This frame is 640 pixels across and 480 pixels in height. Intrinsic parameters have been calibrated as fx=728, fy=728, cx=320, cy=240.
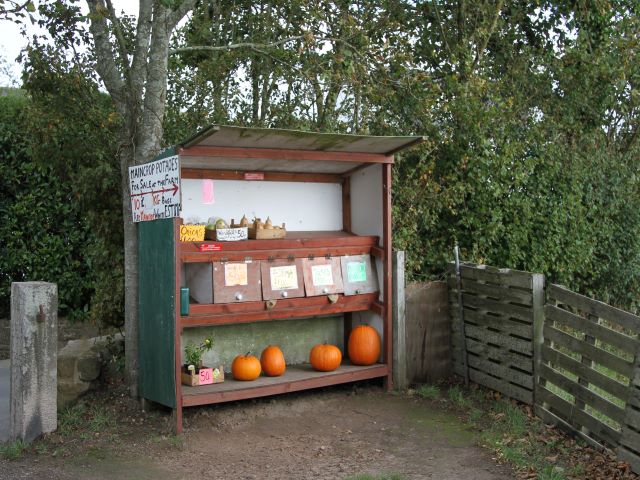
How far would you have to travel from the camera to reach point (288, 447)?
5.92 metres

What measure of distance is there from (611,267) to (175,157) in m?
8.11

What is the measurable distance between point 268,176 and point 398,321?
201 cm

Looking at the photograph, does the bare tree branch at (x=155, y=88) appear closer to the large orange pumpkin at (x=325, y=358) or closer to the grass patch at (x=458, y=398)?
the large orange pumpkin at (x=325, y=358)

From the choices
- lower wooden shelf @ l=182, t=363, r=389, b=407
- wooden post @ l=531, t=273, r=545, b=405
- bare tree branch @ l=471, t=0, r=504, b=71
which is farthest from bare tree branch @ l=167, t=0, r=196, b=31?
bare tree branch @ l=471, t=0, r=504, b=71

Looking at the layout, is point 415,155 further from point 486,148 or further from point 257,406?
point 257,406

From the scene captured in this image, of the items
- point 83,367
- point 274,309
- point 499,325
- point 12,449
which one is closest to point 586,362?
point 499,325

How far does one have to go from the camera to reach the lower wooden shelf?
248 inches

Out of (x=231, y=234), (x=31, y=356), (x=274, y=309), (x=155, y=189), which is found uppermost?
(x=155, y=189)

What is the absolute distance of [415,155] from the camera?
29.7ft

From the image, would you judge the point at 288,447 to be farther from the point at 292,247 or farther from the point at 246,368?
the point at 292,247

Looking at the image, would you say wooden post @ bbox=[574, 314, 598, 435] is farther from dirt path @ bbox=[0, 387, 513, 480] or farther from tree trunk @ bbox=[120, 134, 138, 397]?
tree trunk @ bbox=[120, 134, 138, 397]

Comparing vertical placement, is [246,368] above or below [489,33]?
below

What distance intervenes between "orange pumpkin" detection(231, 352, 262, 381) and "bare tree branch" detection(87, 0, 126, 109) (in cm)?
263

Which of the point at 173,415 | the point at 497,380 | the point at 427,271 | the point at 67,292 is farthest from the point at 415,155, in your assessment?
→ the point at 67,292
